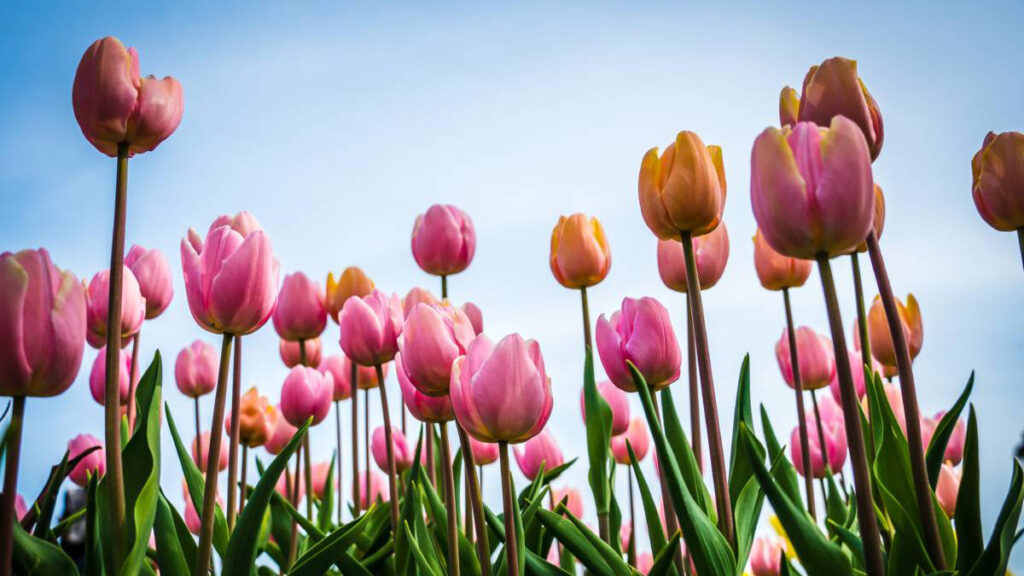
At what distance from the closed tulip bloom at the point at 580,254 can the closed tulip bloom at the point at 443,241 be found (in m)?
0.51

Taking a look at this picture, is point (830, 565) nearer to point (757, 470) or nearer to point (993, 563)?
point (757, 470)

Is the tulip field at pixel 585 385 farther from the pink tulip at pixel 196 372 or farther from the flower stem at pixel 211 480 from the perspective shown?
the pink tulip at pixel 196 372

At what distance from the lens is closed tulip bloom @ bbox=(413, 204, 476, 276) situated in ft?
10.0

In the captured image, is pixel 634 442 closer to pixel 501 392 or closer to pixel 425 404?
pixel 425 404

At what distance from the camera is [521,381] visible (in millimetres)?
1609

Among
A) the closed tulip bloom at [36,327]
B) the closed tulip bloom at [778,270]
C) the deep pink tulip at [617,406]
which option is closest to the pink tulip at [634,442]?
the deep pink tulip at [617,406]

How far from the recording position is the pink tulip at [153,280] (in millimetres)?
2674

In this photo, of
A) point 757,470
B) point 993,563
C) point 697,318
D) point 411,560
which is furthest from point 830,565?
point 411,560

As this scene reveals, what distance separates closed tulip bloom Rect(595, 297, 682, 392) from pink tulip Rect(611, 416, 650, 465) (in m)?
1.28

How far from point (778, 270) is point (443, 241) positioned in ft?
3.90

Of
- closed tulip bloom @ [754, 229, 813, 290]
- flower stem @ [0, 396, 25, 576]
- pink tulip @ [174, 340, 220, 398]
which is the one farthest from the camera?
pink tulip @ [174, 340, 220, 398]

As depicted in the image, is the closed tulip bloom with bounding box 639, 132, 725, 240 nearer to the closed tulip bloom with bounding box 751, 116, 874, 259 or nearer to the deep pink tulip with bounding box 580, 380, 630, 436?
the closed tulip bloom with bounding box 751, 116, 874, 259

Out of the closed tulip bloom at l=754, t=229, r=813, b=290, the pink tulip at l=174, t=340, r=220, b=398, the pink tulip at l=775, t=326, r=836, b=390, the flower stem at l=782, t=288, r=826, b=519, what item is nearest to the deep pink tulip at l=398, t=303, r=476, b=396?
the flower stem at l=782, t=288, r=826, b=519

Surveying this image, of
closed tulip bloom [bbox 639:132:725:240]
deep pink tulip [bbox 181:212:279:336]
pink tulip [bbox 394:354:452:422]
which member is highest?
closed tulip bloom [bbox 639:132:725:240]
